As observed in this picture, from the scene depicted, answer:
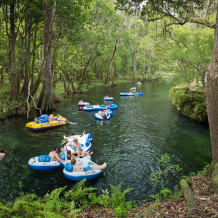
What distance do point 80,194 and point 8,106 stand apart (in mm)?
12887

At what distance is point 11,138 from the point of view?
11992 mm

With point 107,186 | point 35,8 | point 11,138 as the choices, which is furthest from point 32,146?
point 35,8

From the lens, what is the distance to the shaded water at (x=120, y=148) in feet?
24.3

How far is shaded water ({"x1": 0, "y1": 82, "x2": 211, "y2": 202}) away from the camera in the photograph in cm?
741

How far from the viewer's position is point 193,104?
52.7 ft

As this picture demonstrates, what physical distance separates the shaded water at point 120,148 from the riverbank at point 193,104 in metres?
0.78

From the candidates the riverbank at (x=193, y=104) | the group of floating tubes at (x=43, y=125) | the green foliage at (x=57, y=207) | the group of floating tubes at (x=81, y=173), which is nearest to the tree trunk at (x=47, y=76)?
the group of floating tubes at (x=43, y=125)

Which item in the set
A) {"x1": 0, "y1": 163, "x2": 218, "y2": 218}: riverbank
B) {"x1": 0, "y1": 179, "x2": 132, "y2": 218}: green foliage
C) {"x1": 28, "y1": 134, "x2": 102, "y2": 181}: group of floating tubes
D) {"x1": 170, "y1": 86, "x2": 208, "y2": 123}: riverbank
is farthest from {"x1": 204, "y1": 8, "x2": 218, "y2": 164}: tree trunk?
{"x1": 170, "y1": 86, "x2": 208, "y2": 123}: riverbank

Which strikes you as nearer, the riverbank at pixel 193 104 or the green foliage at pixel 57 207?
the green foliage at pixel 57 207

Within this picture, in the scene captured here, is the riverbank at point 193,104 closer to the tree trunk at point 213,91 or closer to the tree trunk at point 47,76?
the tree trunk at point 213,91

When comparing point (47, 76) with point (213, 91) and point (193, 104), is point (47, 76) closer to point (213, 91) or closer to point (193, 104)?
point (193, 104)

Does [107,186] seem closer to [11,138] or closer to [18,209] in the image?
[18,209]

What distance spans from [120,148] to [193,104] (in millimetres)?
9062

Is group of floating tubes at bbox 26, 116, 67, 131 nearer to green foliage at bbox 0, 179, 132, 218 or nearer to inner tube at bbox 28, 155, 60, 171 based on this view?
inner tube at bbox 28, 155, 60, 171
